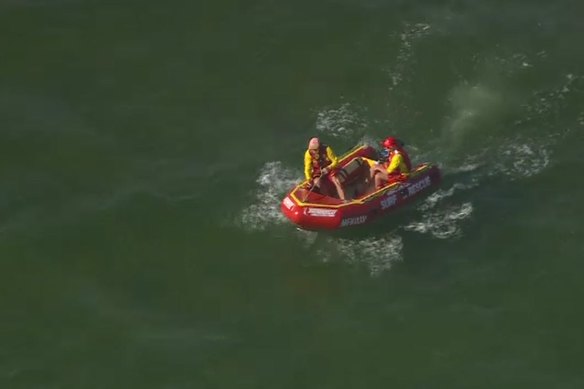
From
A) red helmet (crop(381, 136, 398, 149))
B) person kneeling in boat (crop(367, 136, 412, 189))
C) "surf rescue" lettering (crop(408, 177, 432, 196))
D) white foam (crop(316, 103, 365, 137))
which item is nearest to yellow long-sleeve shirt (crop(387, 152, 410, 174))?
person kneeling in boat (crop(367, 136, 412, 189))

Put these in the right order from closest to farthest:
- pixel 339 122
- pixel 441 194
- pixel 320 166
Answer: pixel 320 166
pixel 441 194
pixel 339 122

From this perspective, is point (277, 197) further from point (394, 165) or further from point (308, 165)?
point (394, 165)

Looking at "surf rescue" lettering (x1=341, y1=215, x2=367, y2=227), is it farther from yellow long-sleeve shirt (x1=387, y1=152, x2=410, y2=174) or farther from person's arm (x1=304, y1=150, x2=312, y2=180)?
person's arm (x1=304, y1=150, x2=312, y2=180)

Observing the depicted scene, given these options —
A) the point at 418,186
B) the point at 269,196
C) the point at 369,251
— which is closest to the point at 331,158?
the point at 269,196

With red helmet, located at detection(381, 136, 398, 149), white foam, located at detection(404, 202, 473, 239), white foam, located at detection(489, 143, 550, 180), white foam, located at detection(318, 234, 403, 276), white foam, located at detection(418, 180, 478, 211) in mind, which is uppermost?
red helmet, located at detection(381, 136, 398, 149)

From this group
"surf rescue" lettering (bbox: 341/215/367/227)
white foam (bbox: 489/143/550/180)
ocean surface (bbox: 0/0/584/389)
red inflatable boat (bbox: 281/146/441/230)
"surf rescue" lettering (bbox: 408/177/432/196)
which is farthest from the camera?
white foam (bbox: 489/143/550/180)

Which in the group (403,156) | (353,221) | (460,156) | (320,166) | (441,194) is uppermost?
(403,156)

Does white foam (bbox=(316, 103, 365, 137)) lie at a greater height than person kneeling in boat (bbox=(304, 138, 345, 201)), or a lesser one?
lesser
